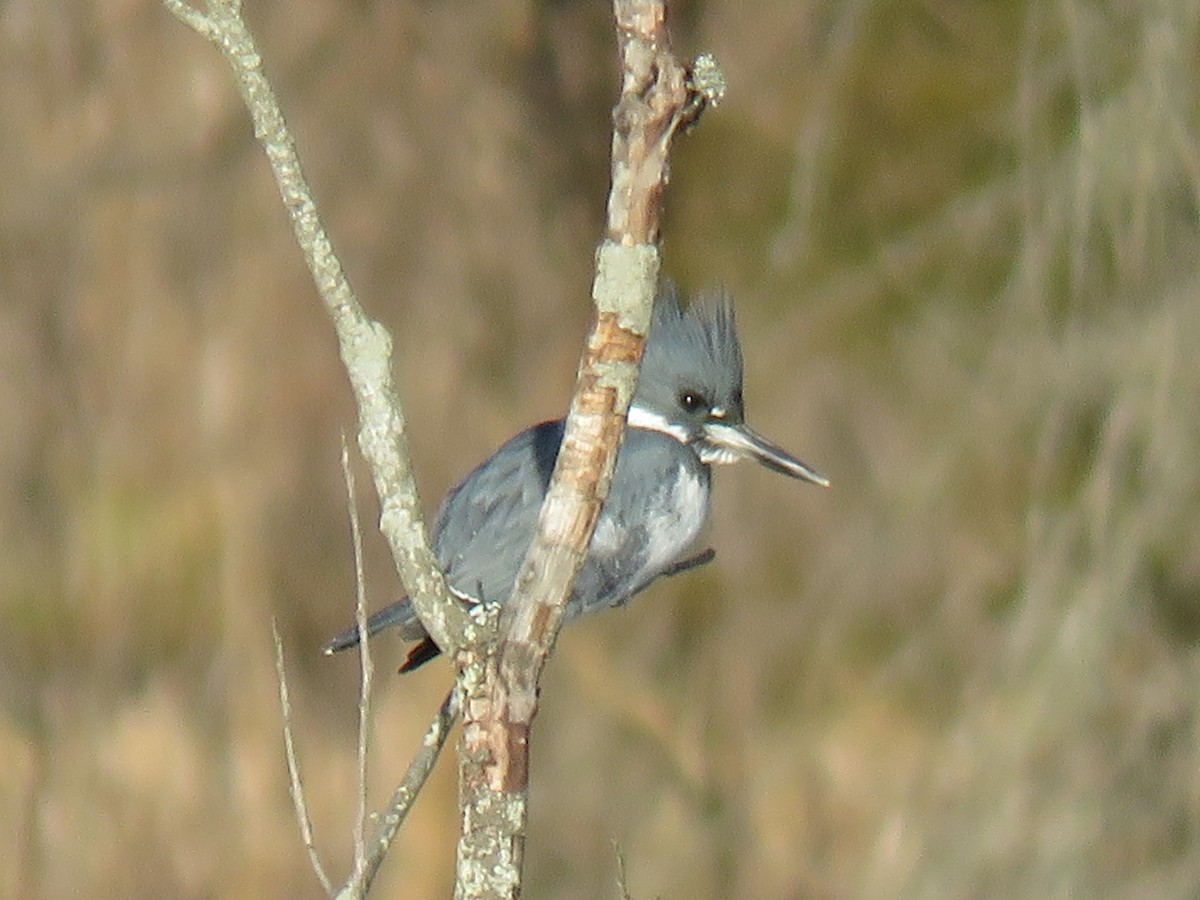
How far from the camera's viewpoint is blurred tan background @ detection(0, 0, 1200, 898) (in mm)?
4941

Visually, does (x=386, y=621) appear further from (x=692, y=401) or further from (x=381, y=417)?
(x=381, y=417)

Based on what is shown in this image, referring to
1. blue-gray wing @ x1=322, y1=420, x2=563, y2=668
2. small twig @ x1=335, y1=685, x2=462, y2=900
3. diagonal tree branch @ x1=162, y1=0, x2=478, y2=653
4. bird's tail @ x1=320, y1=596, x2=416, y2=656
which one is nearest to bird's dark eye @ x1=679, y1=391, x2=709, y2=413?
blue-gray wing @ x1=322, y1=420, x2=563, y2=668

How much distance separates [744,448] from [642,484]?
27 centimetres

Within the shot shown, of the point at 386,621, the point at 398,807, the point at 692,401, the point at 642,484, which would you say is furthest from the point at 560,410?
the point at 398,807

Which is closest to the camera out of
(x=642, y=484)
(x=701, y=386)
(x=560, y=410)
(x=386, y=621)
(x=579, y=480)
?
(x=579, y=480)

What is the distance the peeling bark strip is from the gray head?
47.3 inches

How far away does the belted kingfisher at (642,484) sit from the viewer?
113 inches

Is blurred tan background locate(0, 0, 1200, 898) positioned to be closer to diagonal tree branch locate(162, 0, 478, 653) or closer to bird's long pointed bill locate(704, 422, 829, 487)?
bird's long pointed bill locate(704, 422, 829, 487)

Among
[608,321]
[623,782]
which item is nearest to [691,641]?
[623,782]

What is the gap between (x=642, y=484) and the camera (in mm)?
2980

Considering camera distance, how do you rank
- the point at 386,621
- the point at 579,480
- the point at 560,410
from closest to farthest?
the point at 579,480, the point at 386,621, the point at 560,410

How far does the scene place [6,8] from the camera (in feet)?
16.4

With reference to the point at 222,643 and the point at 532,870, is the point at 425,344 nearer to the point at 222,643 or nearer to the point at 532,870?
the point at 222,643

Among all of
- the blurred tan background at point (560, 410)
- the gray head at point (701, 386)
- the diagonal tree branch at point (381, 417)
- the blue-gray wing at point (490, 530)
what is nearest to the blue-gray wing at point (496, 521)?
the blue-gray wing at point (490, 530)
